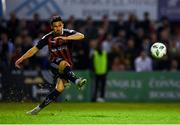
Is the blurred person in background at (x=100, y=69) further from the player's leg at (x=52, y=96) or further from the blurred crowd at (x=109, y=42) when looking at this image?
the player's leg at (x=52, y=96)

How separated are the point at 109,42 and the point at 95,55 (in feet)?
3.18

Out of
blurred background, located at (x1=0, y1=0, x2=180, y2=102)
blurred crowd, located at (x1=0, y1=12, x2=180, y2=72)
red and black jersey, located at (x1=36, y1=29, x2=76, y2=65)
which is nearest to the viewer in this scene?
red and black jersey, located at (x1=36, y1=29, x2=76, y2=65)

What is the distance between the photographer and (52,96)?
14844 mm

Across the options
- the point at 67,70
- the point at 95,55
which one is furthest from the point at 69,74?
the point at 95,55

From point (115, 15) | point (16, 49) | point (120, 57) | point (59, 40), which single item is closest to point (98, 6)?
point (115, 15)

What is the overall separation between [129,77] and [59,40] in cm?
996

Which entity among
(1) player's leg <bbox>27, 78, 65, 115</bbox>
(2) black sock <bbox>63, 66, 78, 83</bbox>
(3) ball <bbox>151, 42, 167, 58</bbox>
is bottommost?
(1) player's leg <bbox>27, 78, 65, 115</bbox>

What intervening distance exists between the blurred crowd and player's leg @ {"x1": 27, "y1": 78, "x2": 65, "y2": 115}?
883cm

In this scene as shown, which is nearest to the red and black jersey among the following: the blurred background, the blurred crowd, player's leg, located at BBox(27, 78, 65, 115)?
player's leg, located at BBox(27, 78, 65, 115)

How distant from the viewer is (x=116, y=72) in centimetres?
2458

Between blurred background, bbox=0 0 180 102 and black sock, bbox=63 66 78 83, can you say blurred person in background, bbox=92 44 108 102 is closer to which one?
blurred background, bbox=0 0 180 102

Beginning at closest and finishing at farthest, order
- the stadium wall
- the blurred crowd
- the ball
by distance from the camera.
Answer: the ball, the blurred crowd, the stadium wall

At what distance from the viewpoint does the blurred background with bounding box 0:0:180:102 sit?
78.3 feet

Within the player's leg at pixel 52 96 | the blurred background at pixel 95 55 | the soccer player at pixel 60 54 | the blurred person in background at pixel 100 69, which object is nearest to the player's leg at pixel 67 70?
the soccer player at pixel 60 54
